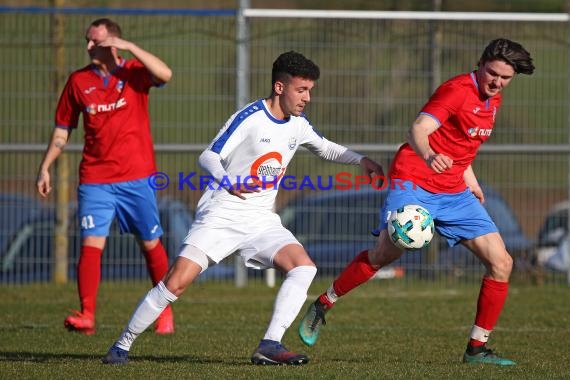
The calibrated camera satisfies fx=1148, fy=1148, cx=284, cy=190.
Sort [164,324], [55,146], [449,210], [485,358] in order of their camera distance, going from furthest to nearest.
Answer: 1. [164,324]
2. [55,146]
3. [449,210]
4. [485,358]

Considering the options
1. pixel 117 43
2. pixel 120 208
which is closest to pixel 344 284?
pixel 120 208

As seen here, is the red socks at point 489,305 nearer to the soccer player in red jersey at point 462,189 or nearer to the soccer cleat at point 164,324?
the soccer player in red jersey at point 462,189

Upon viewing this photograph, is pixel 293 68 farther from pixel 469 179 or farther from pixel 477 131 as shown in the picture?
pixel 469 179

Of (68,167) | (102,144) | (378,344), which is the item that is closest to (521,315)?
(378,344)

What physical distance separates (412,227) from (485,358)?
1006mm

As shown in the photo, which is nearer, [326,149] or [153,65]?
[326,149]

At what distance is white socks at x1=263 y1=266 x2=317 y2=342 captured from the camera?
718cm

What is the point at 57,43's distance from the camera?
12.7 m

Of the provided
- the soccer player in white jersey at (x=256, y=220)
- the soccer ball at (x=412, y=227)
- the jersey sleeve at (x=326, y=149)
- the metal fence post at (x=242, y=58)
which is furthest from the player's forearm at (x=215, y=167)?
the metal fence post at (x=242, y=58)

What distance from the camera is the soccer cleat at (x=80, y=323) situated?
350 inches

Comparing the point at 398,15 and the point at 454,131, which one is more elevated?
the point at 398,15

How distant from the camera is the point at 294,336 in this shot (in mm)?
9273

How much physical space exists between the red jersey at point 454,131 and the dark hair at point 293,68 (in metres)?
0.76

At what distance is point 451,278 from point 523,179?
4.57ft
